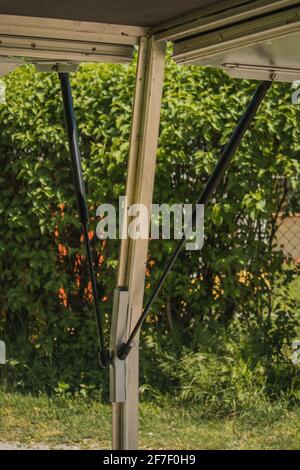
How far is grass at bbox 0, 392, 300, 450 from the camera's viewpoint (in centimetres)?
563

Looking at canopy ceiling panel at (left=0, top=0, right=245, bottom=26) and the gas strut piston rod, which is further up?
canopy ceiling panel at (left=0, top=0, right=245, bottom=26)

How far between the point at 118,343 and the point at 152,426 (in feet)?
7.96

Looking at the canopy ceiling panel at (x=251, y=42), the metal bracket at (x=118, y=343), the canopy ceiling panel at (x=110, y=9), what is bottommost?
the metal bracket at (x=118, y=343)

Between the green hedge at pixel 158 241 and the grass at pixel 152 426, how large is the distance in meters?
0.19

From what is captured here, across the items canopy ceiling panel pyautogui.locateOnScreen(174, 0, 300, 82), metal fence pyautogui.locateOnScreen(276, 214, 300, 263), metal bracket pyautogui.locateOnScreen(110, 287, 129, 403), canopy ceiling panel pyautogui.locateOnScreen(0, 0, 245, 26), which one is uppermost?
canopy ceiling panel pyautogui.locateOnScreen(0, 0, 245, 26)

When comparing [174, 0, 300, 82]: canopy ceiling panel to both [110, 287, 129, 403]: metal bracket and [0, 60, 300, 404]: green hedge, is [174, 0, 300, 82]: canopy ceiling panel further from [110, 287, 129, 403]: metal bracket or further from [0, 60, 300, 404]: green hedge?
[0, 60, 300, 404]: green hedge

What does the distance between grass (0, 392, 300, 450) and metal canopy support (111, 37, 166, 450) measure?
2.10m

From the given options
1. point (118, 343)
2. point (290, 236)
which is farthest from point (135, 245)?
point (290, 236)

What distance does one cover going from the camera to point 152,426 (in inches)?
231

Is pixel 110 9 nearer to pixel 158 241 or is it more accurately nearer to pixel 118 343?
A: pixel 118 343

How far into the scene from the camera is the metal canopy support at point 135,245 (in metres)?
3.45

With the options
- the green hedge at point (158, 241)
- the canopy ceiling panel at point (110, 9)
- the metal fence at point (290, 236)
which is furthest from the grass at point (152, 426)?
the canopy ceiling panel at point (110, 9)

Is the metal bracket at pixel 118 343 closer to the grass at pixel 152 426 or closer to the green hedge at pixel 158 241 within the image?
the grass at pixel 152 426

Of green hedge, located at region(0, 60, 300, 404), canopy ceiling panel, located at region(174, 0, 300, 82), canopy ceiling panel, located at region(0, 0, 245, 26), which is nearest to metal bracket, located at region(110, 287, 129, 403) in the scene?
canopy ceiling panel, located at region(174, 0, 300, 82)
